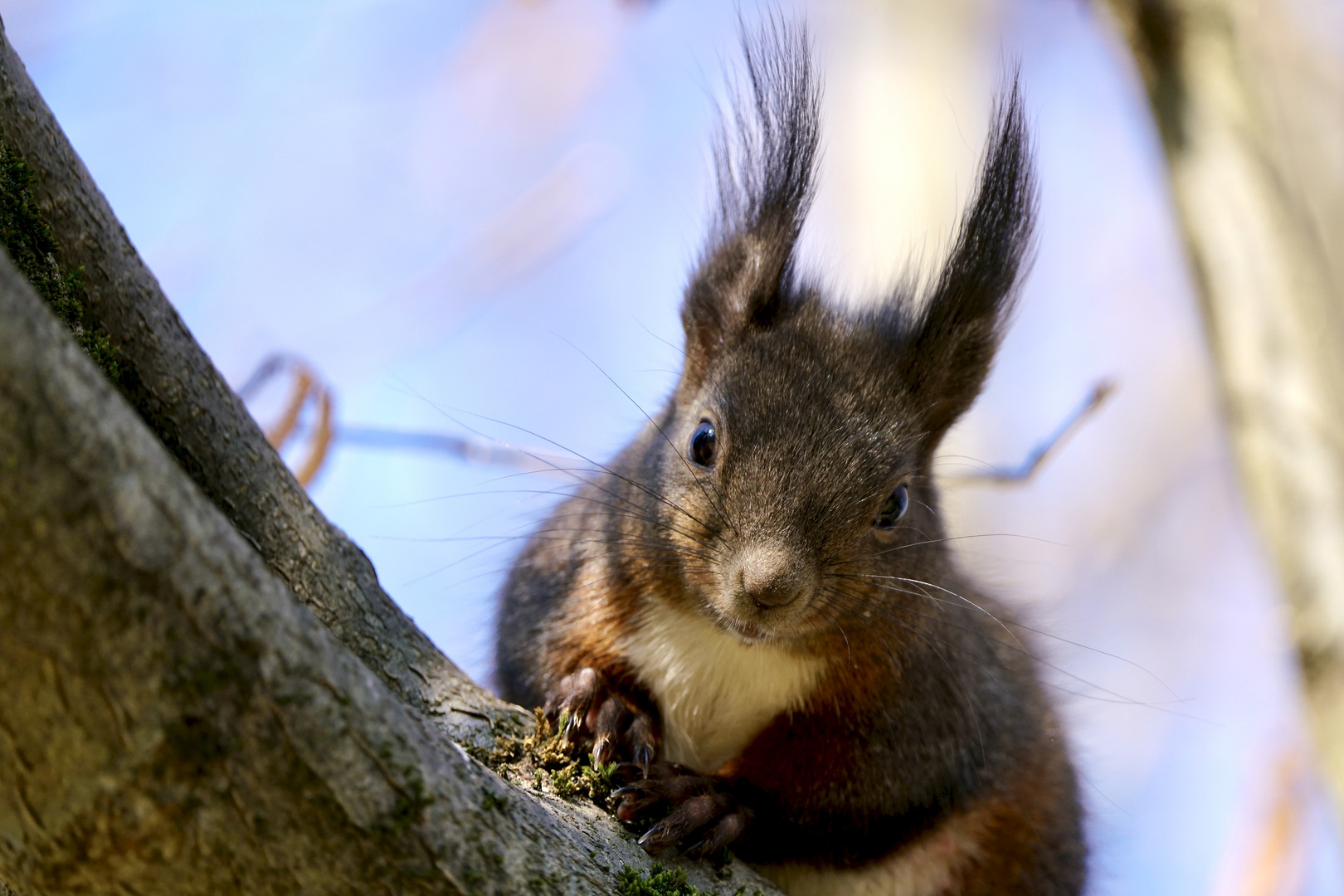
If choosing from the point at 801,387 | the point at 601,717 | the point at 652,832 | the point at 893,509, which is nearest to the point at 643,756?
the point at 601,717

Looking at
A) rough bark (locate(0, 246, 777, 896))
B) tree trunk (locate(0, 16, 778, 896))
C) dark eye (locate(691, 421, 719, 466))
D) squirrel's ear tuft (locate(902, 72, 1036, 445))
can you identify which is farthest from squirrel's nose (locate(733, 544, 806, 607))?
rough bark (locate(0, 246, 777, 896))

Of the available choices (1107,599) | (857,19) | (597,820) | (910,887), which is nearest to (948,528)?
(910,887)

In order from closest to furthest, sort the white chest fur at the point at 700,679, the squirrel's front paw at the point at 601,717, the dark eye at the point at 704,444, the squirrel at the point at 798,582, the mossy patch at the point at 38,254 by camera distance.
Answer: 1. the mossy patch at the point at 38,254
2. the squirrel's front paw at the point at 601,717
3. the squirrel at the point at 798,582
4. the dark eye at the point at 704,444
5. the white chest fur at the point at 700,679

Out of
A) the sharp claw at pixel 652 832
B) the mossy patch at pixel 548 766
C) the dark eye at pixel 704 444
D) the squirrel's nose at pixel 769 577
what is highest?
the dark eye at pixel 704 444

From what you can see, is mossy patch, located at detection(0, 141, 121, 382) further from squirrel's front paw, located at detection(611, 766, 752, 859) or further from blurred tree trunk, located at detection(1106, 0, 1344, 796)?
blurred tree trunk, located at detection(1106, 0, 1344, 796)

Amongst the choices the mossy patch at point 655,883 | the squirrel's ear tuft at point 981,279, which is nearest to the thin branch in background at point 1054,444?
the squirrel's ear tuft at point 981,279

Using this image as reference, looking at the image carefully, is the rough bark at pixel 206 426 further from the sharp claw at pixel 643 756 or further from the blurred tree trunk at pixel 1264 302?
the blurred tree trunk at pixel 1264 302

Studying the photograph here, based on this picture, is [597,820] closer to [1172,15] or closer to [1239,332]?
[1239,332]
